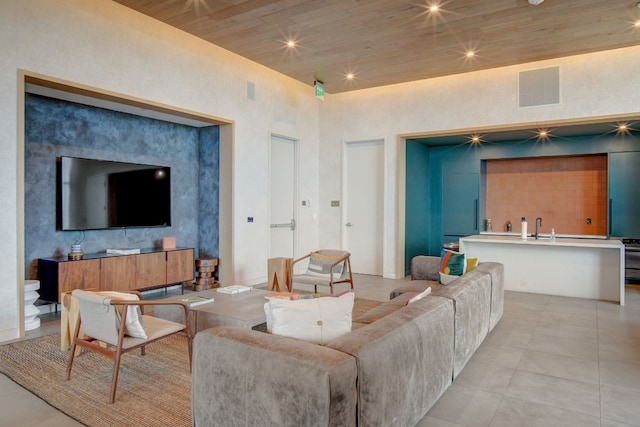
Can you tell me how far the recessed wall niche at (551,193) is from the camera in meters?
7.70

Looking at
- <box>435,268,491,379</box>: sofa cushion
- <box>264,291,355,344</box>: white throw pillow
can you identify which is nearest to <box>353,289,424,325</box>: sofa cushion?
<box>435,268,491,379</box>: sofa cushion

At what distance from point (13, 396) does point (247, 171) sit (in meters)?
4.31

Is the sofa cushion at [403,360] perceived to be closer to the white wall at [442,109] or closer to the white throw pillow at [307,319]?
the white throw pillow at [307,319]

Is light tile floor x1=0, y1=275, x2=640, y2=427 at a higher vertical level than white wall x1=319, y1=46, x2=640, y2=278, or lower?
lower

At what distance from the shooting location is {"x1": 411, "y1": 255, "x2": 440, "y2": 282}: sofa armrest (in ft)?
16.5

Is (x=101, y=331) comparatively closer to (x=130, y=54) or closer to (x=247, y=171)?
(x=130, y=54)

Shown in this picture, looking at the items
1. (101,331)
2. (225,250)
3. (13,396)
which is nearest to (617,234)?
(225,250)

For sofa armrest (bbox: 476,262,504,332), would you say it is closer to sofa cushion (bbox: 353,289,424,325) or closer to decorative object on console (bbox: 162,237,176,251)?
sofa cushion (bbox: 353,289,424,325)

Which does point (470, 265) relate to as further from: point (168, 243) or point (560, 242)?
point (168, 243)

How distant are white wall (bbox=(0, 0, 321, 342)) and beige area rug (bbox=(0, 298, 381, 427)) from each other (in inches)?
28.5

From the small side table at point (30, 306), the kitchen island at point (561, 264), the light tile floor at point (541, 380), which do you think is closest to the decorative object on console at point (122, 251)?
the light tile floor at point (541, 380)

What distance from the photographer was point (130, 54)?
4.97 meters

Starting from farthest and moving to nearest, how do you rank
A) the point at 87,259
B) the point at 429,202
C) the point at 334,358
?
the point at 429,202, the point at 87,259, the point at 334,358

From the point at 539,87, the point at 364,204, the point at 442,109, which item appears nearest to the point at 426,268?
the point at 364,204
